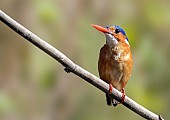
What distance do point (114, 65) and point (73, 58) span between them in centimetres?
247

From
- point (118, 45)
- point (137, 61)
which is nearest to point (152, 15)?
point (137, 61)

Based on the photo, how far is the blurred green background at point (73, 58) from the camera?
5.27m

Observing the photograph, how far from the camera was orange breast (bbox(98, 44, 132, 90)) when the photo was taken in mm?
A: 2975

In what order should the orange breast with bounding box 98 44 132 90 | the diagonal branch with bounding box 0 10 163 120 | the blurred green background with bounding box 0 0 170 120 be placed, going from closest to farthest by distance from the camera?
the diagonal branch with bounding box 0 10 163 120, the orange breast with bounding box 98 44 132 90, the blurred green background with bounding box 0 0 170 120

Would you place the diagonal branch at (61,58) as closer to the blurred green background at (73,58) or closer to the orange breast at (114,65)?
the orange breast at (114,65)

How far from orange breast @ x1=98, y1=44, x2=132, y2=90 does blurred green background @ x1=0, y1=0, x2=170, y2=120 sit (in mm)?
2078

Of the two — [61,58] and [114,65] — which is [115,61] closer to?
[114,65]

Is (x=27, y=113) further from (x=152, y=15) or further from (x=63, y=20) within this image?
(x=152, y=15)

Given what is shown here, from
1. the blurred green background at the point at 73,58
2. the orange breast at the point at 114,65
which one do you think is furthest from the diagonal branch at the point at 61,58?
the blurred green background at the point at 73,58

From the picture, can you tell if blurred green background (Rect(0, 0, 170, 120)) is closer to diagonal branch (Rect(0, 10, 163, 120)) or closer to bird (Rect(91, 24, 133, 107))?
bird (Rect(91, 24, 133, 107))

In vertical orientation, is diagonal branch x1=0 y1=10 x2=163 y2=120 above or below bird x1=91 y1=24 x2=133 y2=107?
below

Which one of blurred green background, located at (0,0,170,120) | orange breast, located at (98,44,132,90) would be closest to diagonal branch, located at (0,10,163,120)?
orange breast, located at (98,44,132,90)

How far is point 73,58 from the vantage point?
544cm

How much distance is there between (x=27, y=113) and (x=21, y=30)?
357 cm
